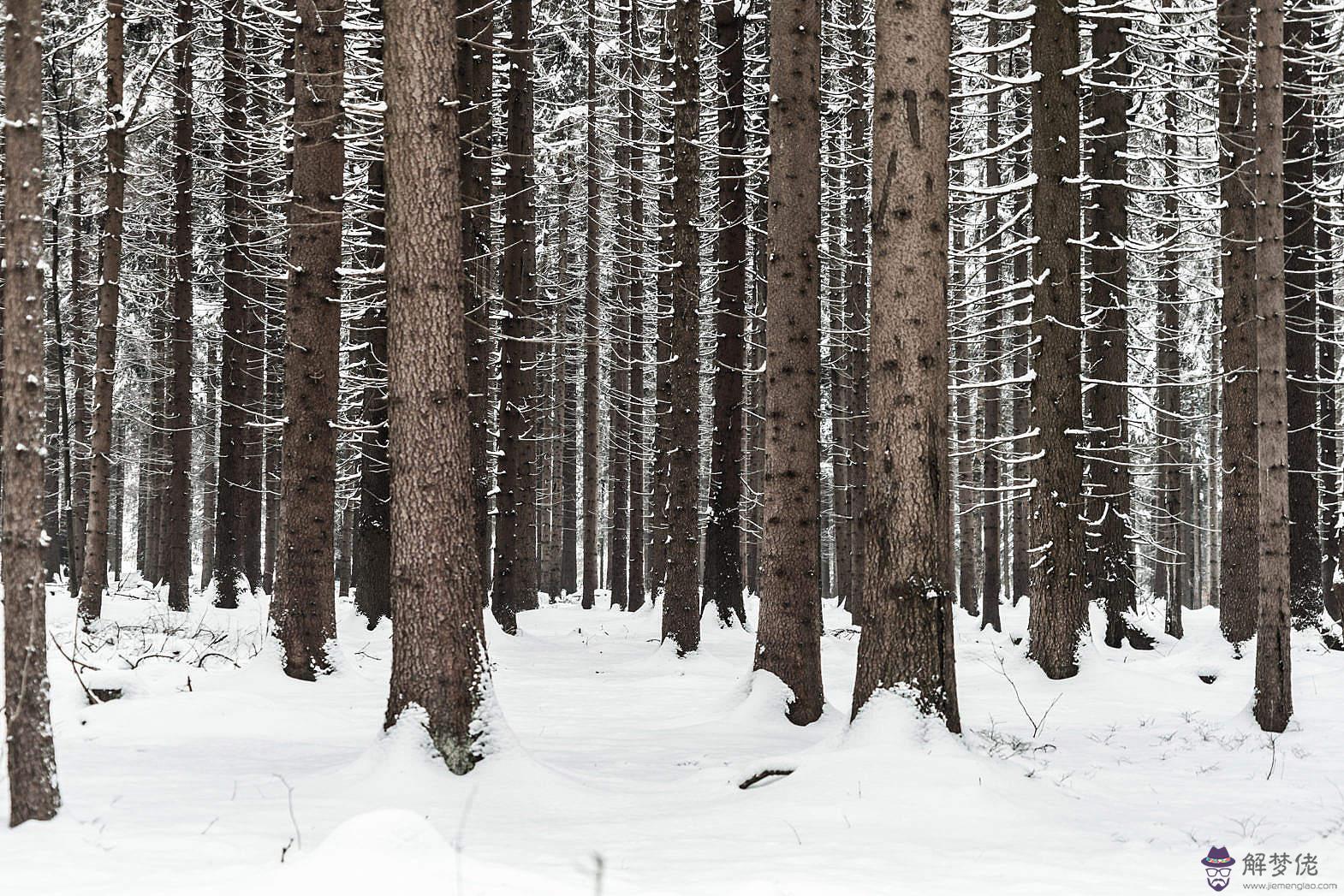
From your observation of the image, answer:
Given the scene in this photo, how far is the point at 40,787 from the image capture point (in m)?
4.76

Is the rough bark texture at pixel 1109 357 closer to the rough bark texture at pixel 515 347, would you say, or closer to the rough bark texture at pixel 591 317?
the rough bark texture at pixel 515 347

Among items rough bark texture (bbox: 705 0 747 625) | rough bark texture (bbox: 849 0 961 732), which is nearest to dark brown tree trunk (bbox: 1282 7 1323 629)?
rough bark texture (bbox: 705 0 747 625)

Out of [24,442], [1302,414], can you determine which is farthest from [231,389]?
[1302,414]

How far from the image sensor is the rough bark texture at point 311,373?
962cm

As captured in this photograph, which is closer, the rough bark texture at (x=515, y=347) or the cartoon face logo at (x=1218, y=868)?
the cartoon face logo at (x=1218, y=868)

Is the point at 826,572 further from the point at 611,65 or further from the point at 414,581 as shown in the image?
the point at 414,581

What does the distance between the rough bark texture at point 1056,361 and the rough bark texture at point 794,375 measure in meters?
3.45

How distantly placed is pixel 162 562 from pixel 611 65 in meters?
20.1

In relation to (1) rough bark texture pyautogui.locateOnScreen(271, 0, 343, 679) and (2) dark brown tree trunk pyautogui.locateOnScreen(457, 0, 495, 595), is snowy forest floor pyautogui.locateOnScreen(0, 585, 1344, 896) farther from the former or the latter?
(2) dark brown tree trunk pyautogui.locateOnScreen(457, 0, 495, 595)

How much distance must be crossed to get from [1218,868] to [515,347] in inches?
497

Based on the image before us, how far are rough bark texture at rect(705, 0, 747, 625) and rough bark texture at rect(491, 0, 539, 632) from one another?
287 centimetres

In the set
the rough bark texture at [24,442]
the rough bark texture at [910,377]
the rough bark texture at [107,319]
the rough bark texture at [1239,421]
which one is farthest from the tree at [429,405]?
the rough bark texture at [1239,421]

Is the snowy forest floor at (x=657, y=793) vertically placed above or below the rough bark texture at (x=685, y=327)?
below

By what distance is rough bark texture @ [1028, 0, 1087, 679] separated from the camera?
11.2m
